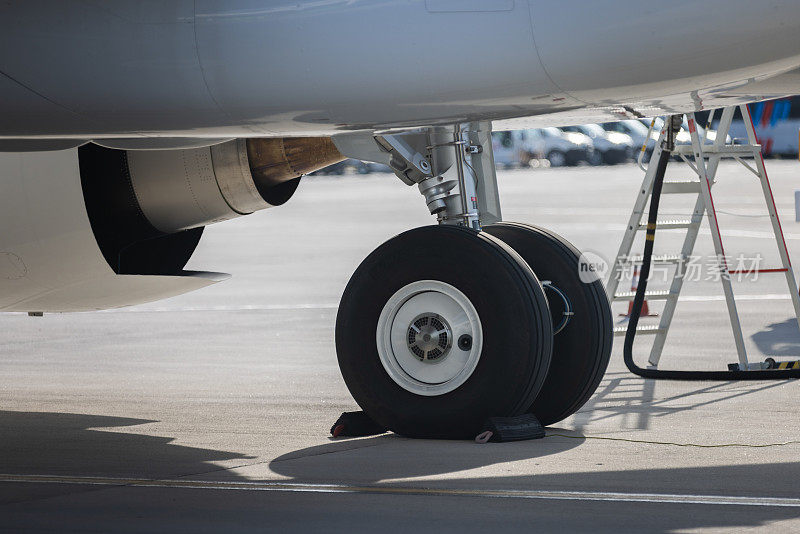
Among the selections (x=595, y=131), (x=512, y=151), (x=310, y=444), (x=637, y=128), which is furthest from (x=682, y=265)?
(x=512, y=151)

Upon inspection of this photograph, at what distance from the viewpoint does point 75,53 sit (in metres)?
6.13

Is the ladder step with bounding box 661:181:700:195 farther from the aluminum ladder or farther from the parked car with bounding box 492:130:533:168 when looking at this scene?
the parked car with bounding box 492:130:533:168

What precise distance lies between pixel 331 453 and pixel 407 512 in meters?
1.38

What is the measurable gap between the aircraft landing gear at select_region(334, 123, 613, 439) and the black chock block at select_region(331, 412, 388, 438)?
144 mm

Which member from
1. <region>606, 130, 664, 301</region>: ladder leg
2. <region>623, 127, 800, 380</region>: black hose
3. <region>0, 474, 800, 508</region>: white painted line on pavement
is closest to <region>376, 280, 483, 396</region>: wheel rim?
<region>0, 474, 800, 508</region>: white painted line on pavement

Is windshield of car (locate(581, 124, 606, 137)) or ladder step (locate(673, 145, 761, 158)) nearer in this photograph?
ladder step (locate(673, 145, 761, 158))

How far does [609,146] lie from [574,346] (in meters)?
43.9

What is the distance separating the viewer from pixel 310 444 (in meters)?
6.88

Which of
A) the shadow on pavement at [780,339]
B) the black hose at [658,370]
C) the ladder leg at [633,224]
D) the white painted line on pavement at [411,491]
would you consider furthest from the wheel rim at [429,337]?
the shadow on pavement at [780,339]

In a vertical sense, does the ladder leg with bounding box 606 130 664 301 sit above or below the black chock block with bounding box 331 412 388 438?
above

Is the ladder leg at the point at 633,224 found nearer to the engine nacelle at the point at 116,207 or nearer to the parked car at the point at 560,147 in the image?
the engine nacelle at the point at 116,207

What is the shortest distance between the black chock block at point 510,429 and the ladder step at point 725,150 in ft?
11.2

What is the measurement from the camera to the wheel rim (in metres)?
6.66

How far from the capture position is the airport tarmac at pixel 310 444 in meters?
5.23
